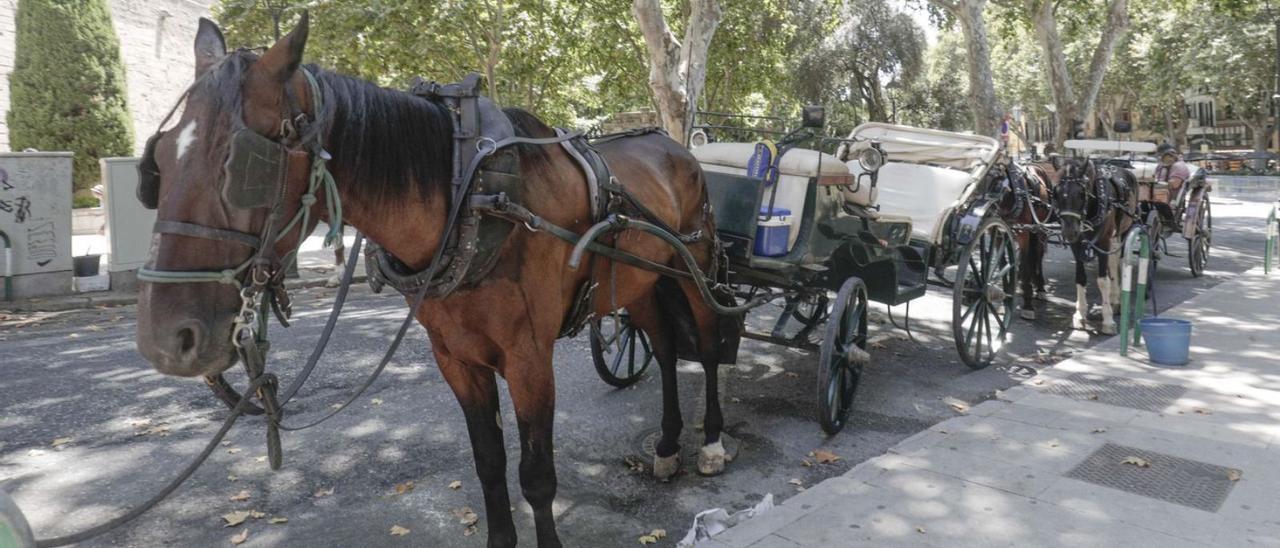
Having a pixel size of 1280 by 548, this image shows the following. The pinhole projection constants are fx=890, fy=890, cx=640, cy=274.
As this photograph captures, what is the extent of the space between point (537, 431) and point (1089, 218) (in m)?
7.86

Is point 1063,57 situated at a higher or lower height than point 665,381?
higher

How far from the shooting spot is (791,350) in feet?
26.8

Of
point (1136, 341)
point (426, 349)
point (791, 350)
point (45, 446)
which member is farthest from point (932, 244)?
point (45, 446)

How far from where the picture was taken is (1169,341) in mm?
7445

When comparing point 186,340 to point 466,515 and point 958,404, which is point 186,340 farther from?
point 958,404

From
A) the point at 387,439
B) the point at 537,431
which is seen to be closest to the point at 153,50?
the point at 387,439

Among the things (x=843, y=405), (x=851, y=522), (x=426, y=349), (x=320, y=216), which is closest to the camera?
(x=320, y=216)

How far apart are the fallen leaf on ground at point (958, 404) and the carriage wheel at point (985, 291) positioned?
565 mm

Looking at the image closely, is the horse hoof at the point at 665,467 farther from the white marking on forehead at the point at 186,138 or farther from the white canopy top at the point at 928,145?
the white canopy top at the point at 928,145

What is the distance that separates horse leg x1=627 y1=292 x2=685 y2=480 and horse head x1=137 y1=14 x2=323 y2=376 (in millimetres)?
2756

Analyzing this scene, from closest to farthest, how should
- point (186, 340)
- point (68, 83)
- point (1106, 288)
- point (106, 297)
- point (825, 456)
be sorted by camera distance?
point (186, 340) < point (825, 456) < point (1106, 288) < point (106, 297) < point (68, 83)

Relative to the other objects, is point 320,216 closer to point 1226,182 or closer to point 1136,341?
point 1136,341

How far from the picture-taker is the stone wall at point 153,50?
22.4 meters

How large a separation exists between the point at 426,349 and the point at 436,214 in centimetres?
508
